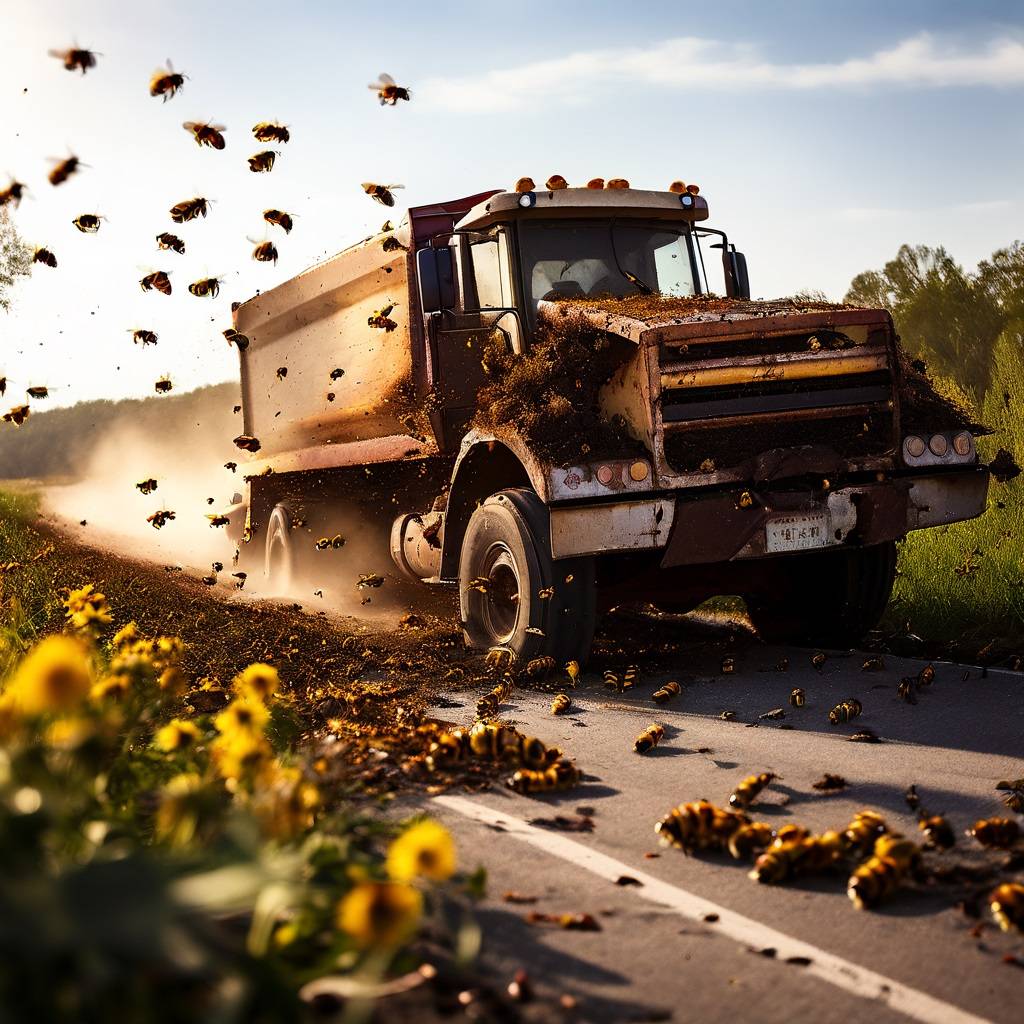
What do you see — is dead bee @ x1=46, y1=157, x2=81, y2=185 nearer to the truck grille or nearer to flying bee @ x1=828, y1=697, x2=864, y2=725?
the truck grille

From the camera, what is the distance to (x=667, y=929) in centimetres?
367

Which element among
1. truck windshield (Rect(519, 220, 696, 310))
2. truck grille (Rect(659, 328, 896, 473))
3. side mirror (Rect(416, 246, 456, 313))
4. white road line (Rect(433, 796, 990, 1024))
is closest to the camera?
white road line (Rect(433, 796, 990, 1024))

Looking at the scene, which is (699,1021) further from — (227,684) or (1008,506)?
(1008,506)

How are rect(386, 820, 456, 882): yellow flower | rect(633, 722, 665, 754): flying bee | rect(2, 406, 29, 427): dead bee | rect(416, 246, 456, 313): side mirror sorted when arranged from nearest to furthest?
rect(386, 820, 456, 882): yellow flower
rect(633, 722, 665, 754): flying bee
rect(416, 246, 456, 313): side mirror
rect(2, 406, 29, 427): dead bee

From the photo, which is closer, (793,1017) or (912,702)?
(793,1017)

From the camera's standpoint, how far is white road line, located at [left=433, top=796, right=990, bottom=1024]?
322cm

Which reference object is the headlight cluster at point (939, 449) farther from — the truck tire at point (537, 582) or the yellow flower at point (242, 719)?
the yellow flower at point (242, 719)

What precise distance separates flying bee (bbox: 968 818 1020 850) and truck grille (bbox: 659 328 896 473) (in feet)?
12.4

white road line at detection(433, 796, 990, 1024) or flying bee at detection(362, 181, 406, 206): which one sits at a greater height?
flying bee at detection(362, 181, 406, 206)

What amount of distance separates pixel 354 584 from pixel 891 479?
6.98 meters

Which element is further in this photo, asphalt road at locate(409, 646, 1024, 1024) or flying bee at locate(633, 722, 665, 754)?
flying bee at locate(633, 722, 665, 754)

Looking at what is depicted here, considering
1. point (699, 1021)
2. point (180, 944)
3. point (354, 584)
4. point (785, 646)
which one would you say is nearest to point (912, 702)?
point (785, 646)

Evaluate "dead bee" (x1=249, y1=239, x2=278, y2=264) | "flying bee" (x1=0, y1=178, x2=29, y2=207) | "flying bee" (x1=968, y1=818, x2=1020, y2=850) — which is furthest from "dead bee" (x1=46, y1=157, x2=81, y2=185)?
"flying bee" (x1=968, y1=818, x2=1020, y2=850)

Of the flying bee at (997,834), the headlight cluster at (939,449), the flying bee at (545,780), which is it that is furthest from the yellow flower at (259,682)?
the headlight cluster at (939,449)
